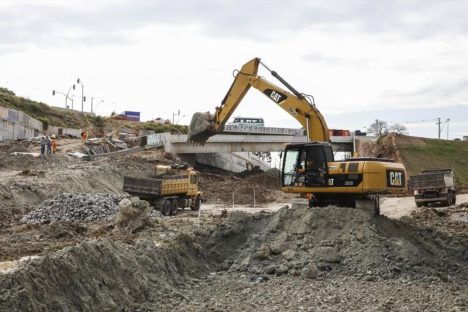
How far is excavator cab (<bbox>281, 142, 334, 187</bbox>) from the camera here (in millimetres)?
15523

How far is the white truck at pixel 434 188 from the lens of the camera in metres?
30.2

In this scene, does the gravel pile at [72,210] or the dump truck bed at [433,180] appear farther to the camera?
the dump truck bed at [433,180]

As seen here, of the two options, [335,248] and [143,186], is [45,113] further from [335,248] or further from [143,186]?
[335,248]

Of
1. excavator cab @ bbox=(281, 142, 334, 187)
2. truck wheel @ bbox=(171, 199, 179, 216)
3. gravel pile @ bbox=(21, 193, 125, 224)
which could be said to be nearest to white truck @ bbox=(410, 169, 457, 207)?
truck wheel @ bbox=(171, 199, 179, 216)

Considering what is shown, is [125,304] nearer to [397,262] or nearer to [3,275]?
[3,275]

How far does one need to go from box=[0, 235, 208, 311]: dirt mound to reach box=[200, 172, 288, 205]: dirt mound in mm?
24555

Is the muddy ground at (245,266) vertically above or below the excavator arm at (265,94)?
below

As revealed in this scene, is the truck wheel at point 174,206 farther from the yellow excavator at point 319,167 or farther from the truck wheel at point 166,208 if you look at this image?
the yellow excavator at point 319,167

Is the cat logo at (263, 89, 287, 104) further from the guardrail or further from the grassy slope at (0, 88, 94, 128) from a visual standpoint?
the grassy slope at (0, 88, 94, 128)

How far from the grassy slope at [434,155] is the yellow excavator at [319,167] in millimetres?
36383

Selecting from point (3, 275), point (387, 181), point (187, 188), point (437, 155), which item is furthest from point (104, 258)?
point (437, 155)

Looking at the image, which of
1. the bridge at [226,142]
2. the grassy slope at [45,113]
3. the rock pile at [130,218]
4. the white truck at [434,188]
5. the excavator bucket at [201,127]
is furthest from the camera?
the grassy slope at [45,113]

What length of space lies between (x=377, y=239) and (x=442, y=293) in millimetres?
2426

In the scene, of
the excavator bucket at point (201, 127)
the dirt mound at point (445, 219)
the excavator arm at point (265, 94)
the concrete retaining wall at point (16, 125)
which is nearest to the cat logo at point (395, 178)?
the excavator arm at point (265, 94)
